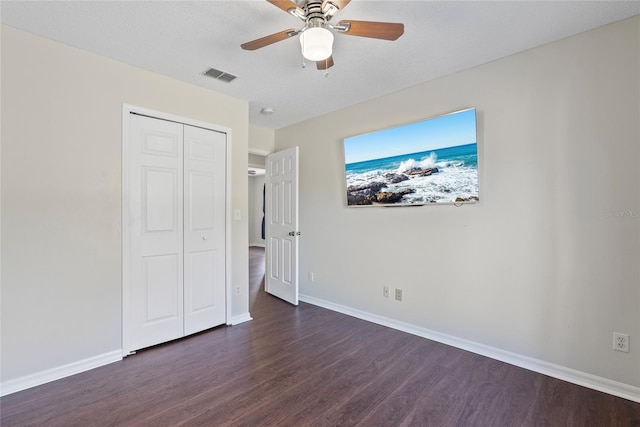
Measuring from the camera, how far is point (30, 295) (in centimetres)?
206

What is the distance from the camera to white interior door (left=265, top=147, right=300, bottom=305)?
3764 millimetres

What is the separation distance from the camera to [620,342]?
194 cm

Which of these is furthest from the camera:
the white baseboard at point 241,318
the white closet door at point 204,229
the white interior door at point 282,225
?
the white interior door at point 282,225

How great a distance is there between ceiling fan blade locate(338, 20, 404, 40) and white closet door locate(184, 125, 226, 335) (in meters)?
1.91

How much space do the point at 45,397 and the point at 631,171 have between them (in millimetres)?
4130

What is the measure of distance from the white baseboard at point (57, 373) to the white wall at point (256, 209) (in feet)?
24.1

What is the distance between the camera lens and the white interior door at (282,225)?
148 inches

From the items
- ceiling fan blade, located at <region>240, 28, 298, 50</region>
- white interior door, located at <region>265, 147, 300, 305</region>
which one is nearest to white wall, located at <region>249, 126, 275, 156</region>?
white interior door, located at <region>265, 147, 300, 305</region>

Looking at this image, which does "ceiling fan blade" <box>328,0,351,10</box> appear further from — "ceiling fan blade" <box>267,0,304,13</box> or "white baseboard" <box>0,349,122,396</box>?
"white baseboard" <box>0,349,122,396</box>

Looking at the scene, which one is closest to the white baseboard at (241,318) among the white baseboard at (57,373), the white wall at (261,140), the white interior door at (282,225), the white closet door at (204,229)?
the white closet door at (204,229)

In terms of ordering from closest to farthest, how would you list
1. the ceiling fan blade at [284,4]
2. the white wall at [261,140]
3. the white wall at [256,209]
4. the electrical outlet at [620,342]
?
the ceiling fan blade at [284,4]
the electrical outlet at [620,342]
the white wall at [261,140]
the white wall at [256,209]

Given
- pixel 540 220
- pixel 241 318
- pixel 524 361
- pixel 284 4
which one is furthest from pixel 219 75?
pixel 524 361

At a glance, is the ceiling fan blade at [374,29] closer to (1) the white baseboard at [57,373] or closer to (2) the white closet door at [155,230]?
(2) the white closet door at [155,230]

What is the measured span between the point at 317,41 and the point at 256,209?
28.0 feet
